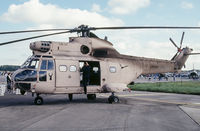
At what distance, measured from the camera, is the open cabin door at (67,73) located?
39.4ft

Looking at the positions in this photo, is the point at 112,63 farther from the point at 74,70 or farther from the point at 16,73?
the point at 16,73

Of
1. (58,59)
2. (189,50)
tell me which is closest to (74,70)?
(58,59)

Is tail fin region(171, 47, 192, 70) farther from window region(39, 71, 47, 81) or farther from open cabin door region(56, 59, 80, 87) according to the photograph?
window region(39, 71, 47, 81)

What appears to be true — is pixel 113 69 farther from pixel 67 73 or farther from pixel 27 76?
pixel 27 76

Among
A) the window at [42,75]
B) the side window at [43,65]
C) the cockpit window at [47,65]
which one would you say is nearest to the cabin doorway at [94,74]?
the cockpit window at [47,65]

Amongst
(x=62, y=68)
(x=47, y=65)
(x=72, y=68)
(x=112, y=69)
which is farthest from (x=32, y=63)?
(x=112, y=69)

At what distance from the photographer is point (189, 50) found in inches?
709

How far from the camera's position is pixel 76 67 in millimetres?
12516

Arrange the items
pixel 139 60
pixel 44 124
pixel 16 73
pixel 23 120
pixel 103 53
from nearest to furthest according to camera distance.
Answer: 1. pixel 44 124
2. pixel 23 120
3. pixel 16 73
4. pixel 103 53
5. pixel 139 60

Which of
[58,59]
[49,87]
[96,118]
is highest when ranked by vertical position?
[58,59]

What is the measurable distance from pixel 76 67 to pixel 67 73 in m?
0.63

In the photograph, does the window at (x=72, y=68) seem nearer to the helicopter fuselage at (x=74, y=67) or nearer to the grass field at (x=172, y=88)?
the helicopter fuselage at (x=74, y=67)

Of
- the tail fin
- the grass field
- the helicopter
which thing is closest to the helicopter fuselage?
the helicopter

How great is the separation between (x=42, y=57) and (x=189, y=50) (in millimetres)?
11990
